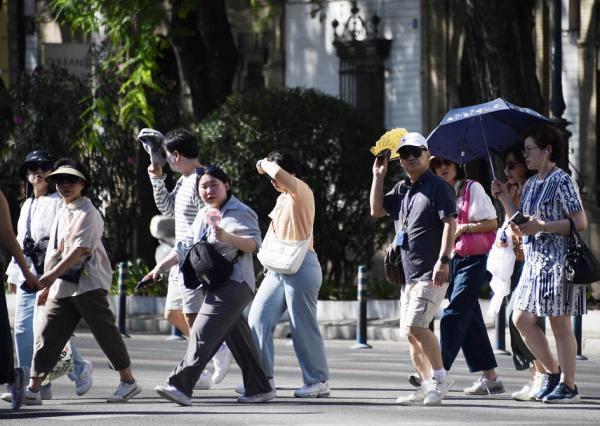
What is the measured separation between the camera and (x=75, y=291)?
1232 centimetres

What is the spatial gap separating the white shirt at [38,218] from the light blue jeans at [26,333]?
0.14 metres

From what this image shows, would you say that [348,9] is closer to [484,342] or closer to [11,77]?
[11,77]

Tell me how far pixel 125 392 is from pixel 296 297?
1384 mm

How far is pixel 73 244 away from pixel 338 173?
1109cm

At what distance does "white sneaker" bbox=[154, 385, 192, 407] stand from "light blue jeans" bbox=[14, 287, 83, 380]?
51.2 inches

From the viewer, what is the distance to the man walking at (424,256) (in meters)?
11.9

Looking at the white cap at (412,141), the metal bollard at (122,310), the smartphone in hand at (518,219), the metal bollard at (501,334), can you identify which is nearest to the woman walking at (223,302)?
the white cap at (412,141)

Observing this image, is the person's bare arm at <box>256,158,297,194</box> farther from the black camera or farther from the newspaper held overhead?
the black camera

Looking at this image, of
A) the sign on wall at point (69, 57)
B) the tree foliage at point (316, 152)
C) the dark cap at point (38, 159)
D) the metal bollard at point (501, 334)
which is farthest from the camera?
the sign on wall at point (69, 57)

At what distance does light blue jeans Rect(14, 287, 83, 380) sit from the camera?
1298 cm

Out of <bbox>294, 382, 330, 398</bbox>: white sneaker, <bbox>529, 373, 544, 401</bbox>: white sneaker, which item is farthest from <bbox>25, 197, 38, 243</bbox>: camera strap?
<bbox>529, 373, 544, 401</bbox>: white sneaker

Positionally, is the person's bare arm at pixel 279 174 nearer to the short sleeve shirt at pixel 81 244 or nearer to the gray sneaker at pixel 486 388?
the short sleeve shirt at pixel 81 244

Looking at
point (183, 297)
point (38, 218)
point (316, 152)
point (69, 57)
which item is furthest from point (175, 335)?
point (69, 57)

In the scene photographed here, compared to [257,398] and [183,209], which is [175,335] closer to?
[183,209]
